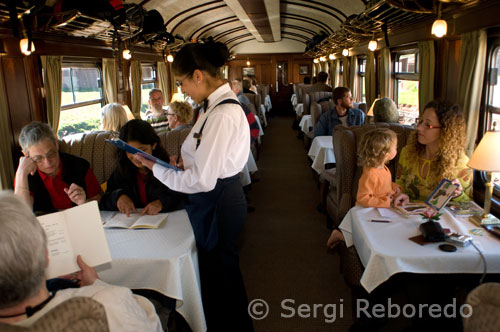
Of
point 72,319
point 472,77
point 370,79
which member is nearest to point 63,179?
point 72,319

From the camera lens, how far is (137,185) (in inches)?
106

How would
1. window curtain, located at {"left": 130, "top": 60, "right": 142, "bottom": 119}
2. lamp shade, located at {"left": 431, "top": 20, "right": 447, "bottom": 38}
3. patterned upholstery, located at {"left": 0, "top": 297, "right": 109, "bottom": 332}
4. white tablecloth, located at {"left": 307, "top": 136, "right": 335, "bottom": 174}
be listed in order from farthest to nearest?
window curtain, located at {"left": 130, "top": 60, "right": 142, "bottom": 119} → white tablecloth, located at {"left": 307, "top": 136, "right": 335, "bottom": 174} → lamp shade, located at {"left": 431, "top": 20, "right": 447, "bottom": 38} → patterned upholstery, located at {"left": 0, "top": 297, "right": 109, "bottom": 332}

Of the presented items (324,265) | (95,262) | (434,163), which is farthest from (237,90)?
(95,262)

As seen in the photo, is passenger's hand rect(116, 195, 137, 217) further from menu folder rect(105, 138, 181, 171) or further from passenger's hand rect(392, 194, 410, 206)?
passenger's hand rect(392, 194, 410, 206)

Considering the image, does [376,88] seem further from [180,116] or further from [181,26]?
[181,26]

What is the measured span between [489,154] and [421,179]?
68cm

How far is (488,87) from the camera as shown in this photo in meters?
3.39

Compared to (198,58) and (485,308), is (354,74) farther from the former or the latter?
(485,308)

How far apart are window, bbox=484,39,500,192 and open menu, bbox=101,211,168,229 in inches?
111

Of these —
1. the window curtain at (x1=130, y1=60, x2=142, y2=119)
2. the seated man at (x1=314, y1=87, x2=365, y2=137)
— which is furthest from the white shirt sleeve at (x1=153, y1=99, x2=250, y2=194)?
the window curtain at (x1=130, y1=60, x2=142, y2=119)

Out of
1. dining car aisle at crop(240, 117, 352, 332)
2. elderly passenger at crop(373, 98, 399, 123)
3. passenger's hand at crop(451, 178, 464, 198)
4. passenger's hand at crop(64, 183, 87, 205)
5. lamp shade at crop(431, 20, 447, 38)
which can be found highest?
lamp shade at crop(431, 20, 447, 38)

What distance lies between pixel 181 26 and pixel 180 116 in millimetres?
6585

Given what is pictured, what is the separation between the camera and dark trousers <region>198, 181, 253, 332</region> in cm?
224

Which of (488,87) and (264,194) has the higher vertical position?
(488,87)
